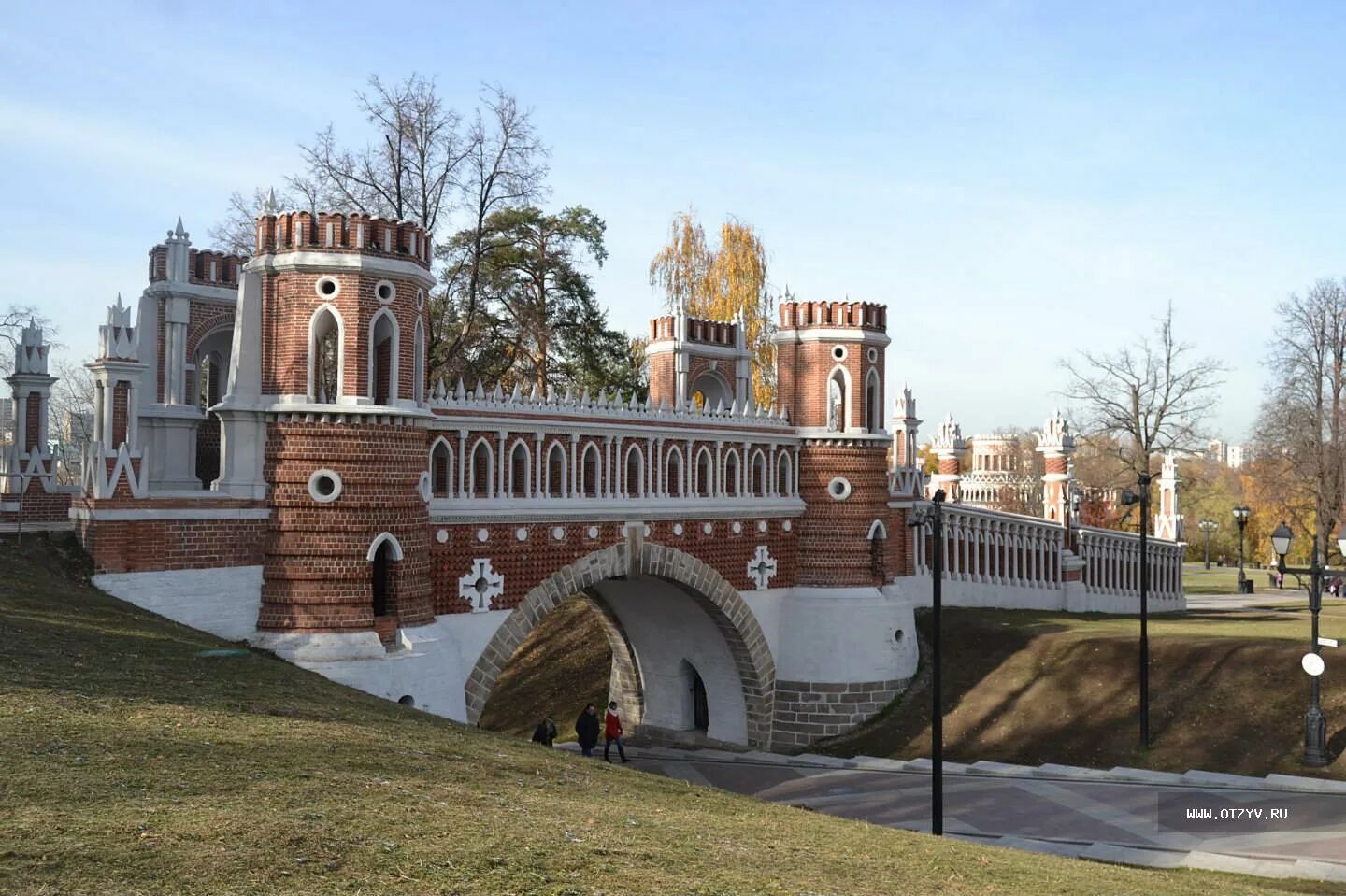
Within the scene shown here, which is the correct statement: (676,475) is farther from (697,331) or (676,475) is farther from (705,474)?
(697,331)

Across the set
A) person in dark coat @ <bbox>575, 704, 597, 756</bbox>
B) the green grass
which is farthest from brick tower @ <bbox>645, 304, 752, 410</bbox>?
the green grass

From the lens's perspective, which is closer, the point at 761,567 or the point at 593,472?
the point at 593,472

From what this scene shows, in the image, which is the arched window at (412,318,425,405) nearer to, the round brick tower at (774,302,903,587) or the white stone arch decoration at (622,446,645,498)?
the white stone arch decoration at (622,446,645,498)

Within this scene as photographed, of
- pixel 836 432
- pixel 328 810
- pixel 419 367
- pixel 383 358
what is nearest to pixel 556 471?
pixel 419 367

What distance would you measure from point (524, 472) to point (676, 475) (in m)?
4.38

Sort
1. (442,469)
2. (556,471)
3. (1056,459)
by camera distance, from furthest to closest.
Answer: (1056,459), (556,471), (442,469)

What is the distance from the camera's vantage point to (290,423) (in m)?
17.9

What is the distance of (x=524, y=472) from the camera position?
21438 mm

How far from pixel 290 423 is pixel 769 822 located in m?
9.85

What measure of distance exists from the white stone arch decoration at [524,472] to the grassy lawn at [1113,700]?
9740 millimetres

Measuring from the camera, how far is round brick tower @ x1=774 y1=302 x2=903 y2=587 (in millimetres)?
27938

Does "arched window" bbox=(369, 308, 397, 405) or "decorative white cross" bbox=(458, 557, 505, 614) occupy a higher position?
"arched window" bbox=(369, 308, 397, 405)

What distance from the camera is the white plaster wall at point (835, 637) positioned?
27.3 meters

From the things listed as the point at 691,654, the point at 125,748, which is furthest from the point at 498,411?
the point at 125,748
